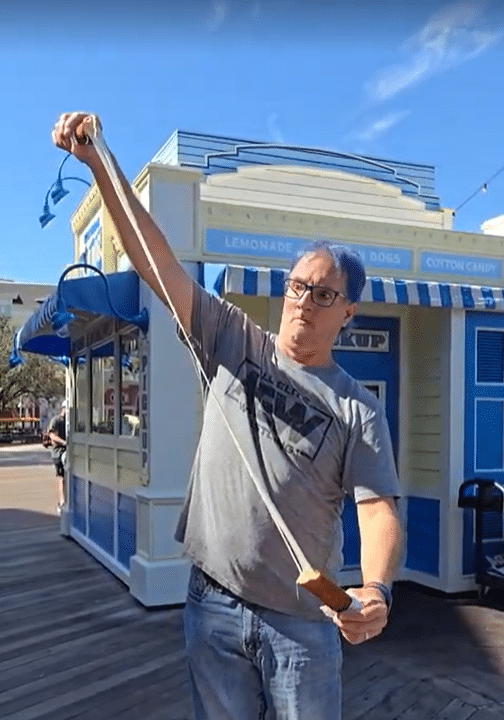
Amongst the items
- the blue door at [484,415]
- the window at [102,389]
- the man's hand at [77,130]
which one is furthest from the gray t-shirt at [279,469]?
the window at [102,389]

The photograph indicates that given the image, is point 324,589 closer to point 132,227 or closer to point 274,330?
point 132,227

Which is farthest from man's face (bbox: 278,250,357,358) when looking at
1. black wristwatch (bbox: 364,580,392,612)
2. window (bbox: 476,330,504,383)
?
window (bbox: 476,330,504,383)

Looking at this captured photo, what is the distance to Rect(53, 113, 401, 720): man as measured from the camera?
4.99 feet

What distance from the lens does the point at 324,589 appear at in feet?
4.00

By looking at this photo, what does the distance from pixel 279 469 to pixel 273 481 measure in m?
0.03

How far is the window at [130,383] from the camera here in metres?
5.35

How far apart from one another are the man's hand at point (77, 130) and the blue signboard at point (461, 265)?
4.31 m

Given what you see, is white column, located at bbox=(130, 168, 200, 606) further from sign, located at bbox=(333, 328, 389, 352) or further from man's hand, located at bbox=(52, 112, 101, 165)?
man's hand, located at bbox=(52, 112, 101, 165)

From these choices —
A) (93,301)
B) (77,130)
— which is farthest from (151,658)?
(77,130)

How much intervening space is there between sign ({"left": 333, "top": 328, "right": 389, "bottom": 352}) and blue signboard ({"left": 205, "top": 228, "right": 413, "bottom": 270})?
57 cm

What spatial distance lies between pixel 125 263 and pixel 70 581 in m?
2.69

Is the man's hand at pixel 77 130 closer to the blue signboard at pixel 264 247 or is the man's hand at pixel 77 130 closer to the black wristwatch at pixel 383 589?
the black wristwatch at pixel 383 589

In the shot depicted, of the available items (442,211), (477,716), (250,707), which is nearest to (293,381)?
(250,707)

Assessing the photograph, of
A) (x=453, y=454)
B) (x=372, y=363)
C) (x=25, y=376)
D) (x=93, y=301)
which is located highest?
(x=93, y=301)
